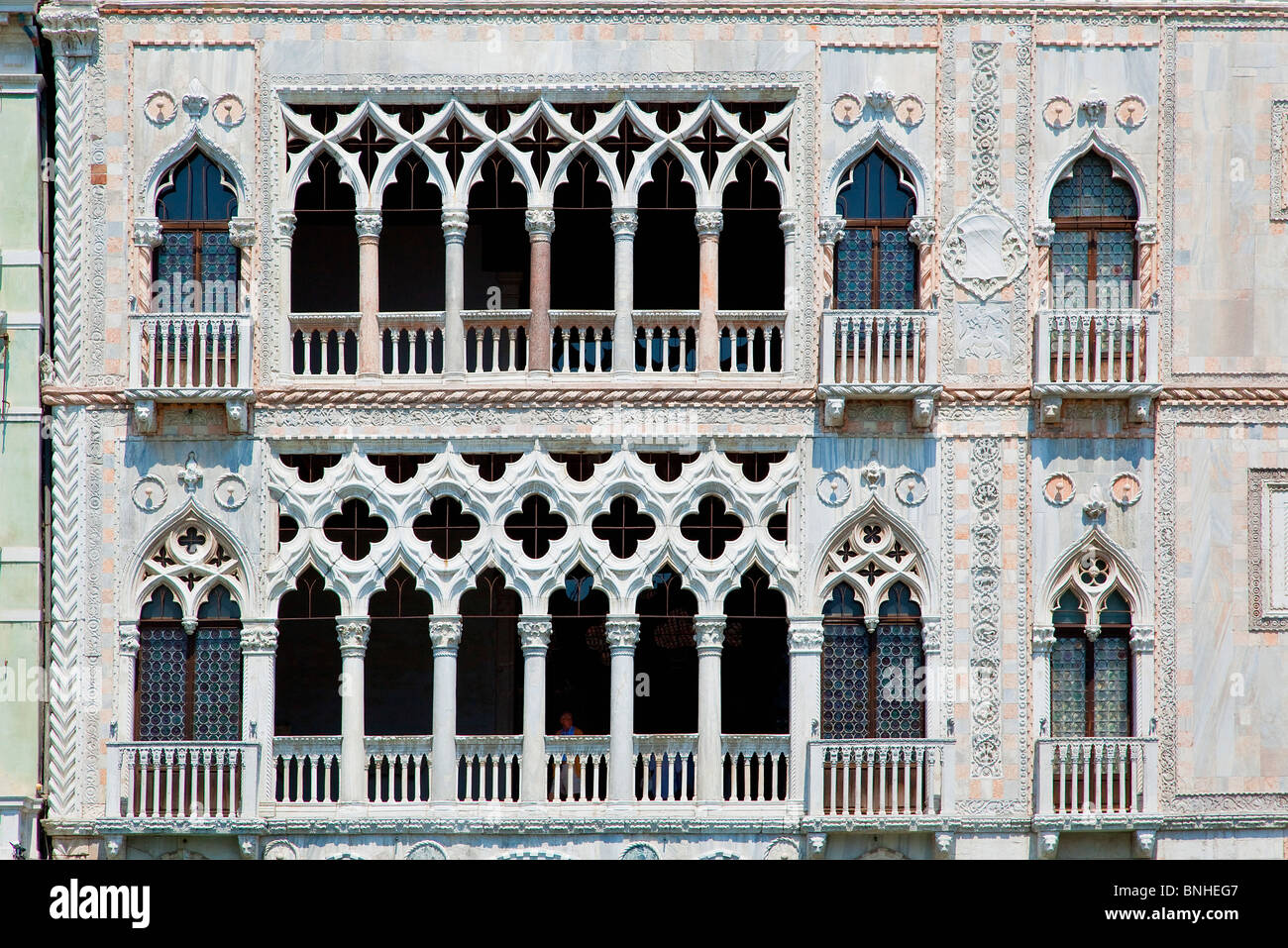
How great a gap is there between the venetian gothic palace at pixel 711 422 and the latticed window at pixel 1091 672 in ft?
0.13

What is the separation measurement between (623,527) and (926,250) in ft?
13.0

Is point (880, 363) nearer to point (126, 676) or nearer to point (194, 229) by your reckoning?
point (194, 229)

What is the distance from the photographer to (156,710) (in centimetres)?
2219

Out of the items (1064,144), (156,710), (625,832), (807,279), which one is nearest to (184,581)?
(156,710)

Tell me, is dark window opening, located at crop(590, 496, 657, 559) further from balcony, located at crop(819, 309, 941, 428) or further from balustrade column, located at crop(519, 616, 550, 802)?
balcony, located at crop(819, 309, 941, 428)

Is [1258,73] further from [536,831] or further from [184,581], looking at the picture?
[184,581]

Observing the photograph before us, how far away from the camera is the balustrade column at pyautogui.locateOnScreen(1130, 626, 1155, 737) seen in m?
21.8

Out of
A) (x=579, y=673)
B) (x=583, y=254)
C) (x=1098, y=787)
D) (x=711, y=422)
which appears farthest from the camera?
(x=583, y=254)

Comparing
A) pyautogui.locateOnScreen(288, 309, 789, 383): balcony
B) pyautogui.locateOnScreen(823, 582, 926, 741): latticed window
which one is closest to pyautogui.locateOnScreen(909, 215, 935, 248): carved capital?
pyautogui.locateOnScreen(288, 309, 789, 383): balcony

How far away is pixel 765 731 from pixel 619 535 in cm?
251

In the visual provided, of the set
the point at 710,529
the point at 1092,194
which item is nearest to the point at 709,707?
the point at 710,529

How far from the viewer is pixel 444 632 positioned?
72.6 feet

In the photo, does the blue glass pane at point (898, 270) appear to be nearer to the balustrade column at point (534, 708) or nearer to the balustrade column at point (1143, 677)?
the balustrade column at point (1143, 677)

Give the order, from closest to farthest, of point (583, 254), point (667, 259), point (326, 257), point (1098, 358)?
1. point (1098, 358)
2. point (667, 259)
3. point (583, 254)
4. point (326, 257)
